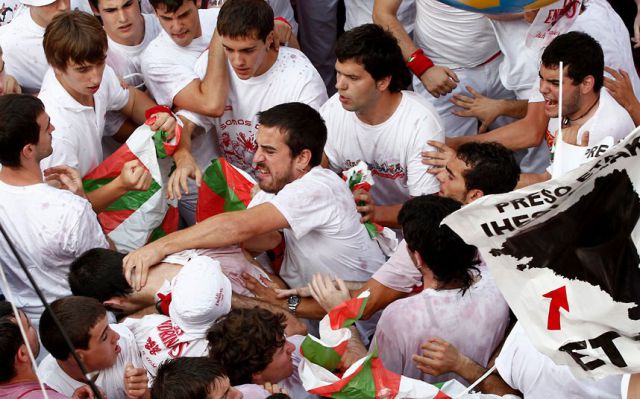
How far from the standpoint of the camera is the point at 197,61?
5.90m

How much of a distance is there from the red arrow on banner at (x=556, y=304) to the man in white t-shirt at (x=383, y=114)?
1761 mm

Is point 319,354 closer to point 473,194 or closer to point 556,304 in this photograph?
point 556,304

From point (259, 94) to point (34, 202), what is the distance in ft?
5.37

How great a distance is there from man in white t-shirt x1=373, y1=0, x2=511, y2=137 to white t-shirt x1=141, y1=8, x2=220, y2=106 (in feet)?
4.25

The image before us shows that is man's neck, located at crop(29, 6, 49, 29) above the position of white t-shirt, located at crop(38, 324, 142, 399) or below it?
above

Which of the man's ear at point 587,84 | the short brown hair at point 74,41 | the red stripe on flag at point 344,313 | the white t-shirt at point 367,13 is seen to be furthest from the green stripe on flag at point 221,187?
the white t-shirt at point 367,13

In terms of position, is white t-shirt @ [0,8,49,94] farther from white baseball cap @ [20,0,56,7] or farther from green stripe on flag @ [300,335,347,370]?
green stripe on flag @ [300,335,347,370]

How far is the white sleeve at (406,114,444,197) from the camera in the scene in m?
5.32

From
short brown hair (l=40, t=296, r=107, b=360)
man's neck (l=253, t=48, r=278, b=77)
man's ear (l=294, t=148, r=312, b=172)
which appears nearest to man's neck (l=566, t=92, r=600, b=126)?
man's ear (l=294, t=148, r=312, b=172)

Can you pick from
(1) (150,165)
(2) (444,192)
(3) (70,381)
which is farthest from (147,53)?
(3) (70,381)

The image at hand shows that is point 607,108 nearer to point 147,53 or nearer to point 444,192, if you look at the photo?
point 444,192

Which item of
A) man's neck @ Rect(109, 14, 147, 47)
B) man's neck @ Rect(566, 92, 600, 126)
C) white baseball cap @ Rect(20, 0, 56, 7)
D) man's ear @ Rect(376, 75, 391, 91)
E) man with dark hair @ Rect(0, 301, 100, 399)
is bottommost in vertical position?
man with dark hair @ Rect(0, 301, 100, 399)

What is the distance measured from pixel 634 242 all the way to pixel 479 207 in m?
0.52

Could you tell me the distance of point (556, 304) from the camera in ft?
11.5
